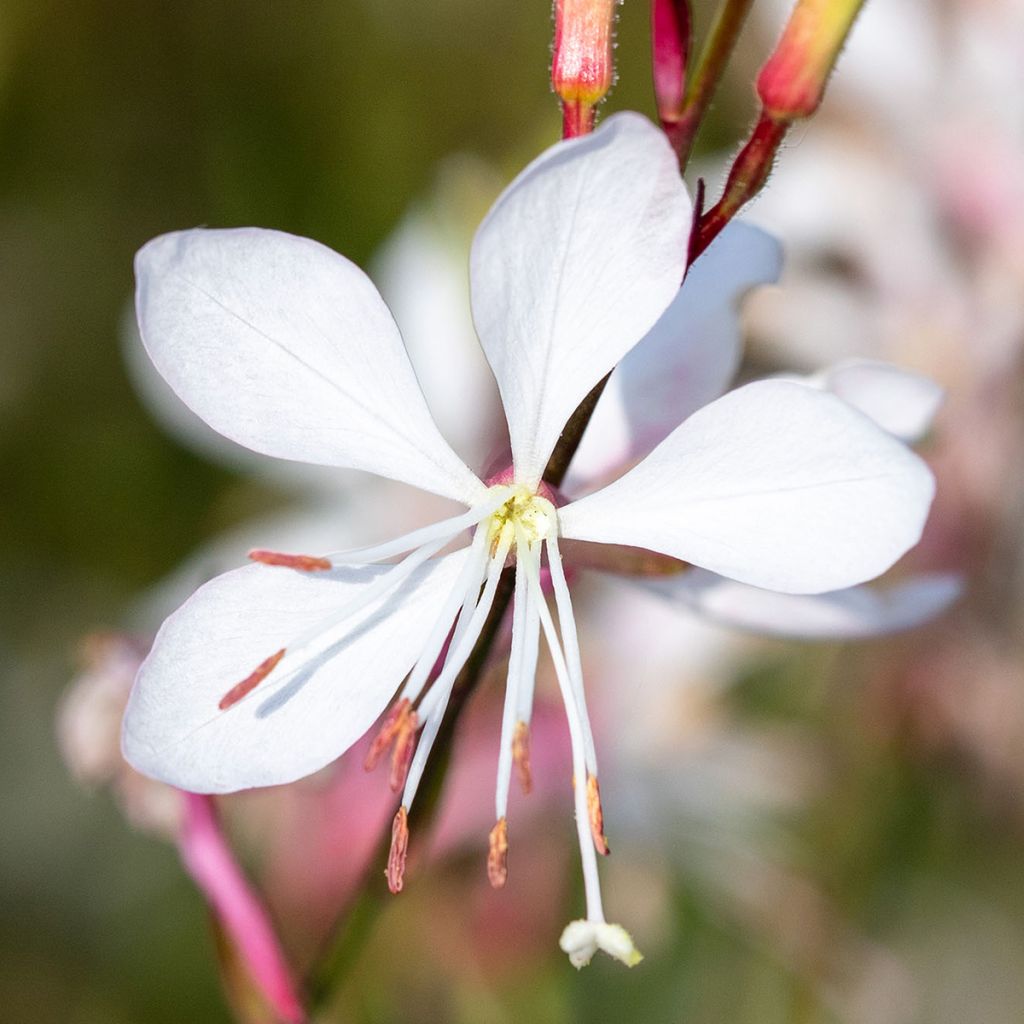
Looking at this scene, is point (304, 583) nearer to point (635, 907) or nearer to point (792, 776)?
point (635, 907)

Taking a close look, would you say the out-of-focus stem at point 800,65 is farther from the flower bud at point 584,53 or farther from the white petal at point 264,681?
the white petal at point 264,681

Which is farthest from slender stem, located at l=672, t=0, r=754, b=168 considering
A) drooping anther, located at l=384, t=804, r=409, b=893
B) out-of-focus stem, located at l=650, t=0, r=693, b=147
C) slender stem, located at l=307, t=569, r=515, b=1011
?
drooping anther, located at l=384, t=804, r=409, b=893

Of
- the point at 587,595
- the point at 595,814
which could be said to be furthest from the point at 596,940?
the point at 587,595

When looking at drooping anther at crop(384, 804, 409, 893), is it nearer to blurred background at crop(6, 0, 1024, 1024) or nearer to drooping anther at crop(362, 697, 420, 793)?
drooping anther at crop(362, 697, 420, 793)

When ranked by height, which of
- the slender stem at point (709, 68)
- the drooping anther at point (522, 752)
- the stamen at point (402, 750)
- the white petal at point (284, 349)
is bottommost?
the drooping anther at point (522, 752)

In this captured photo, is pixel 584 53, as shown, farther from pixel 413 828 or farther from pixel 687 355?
pixel 413 828

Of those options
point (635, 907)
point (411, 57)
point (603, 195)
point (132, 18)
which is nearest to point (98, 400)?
point (132, 18)

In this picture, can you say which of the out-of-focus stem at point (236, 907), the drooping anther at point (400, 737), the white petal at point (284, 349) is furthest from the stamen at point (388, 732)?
the out-of-focus stem at point (236, 907)

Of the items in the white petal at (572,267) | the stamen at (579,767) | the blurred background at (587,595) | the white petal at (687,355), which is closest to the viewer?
the white petal at (572,267)

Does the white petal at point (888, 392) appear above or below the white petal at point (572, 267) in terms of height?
below
